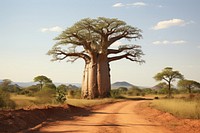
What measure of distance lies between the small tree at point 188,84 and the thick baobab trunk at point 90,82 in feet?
85.9

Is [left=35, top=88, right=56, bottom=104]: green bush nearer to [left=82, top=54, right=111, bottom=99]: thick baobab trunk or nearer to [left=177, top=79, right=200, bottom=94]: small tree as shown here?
[left=82, top=54, right=111, bottom=99]: thick baobab trunk

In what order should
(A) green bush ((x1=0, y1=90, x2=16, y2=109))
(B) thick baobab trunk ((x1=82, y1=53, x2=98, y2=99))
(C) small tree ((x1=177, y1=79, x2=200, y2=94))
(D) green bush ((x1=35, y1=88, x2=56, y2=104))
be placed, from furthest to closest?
(C) small tree ((x1=177, y1=79, x2=200, y2=94)), (B) thick baobab trunk ((x1=82, y1=53, x2=98, y2=99)), (D) green bush ((x1=35, y1=88, x2=56, y2=104)), (A) green bush ((x1=0, y1=90, x2=16, y2=109))

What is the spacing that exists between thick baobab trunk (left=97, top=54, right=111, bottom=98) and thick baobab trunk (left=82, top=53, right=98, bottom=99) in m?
0.46

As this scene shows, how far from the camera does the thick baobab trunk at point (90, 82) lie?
33719 mm

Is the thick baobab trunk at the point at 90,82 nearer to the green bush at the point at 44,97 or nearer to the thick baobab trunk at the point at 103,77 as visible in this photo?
the thick baobab trunk at the point at 103,77

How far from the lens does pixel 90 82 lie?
34125mm

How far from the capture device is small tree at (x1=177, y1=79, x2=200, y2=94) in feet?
180

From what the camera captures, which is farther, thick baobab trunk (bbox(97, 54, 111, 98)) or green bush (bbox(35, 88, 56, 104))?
thick baobab trunk (bbox(97, 54, 111, 98))

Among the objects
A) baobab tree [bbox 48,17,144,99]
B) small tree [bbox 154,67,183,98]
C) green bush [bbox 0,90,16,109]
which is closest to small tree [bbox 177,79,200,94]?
small tree [bbox 154,67,183,98]

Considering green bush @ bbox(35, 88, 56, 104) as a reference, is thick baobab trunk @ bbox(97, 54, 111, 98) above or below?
above

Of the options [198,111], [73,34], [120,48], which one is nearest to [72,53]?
[73,34]

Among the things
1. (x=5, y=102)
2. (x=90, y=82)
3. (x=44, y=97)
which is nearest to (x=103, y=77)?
(x=90, y=82)

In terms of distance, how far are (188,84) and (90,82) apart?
89.6 feet

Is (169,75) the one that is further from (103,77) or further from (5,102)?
(5,102)
